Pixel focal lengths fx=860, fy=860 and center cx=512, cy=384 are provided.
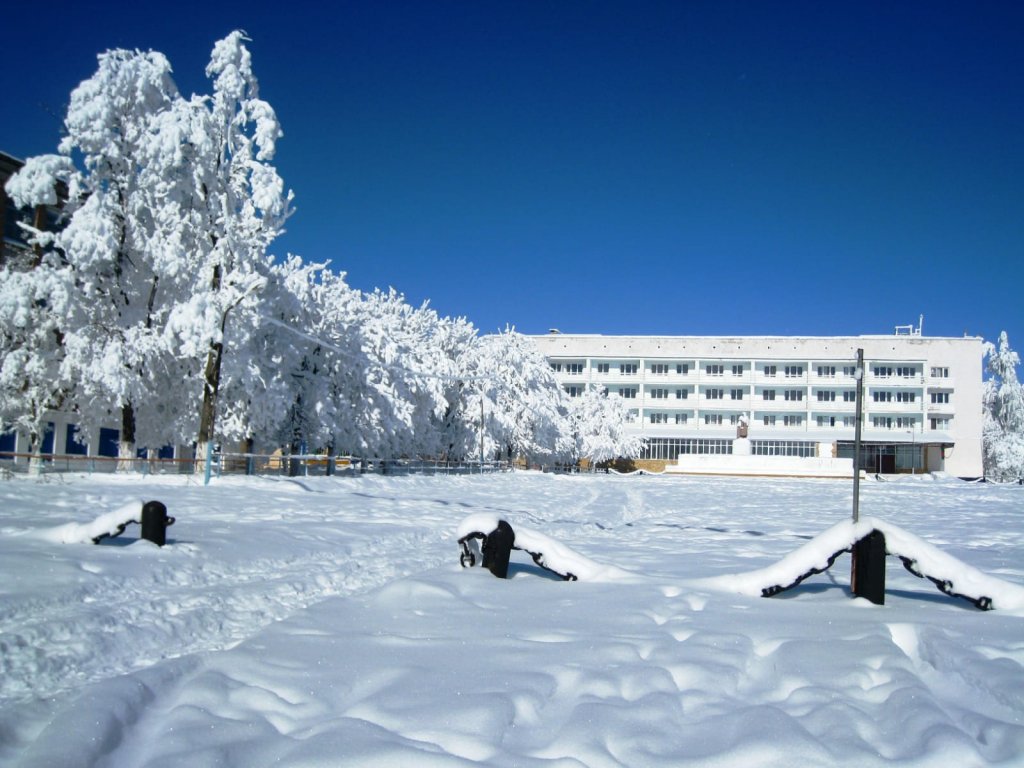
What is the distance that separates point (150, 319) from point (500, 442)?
109ft

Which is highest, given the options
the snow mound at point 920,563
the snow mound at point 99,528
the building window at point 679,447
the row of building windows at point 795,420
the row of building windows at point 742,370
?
the row of building windows at point 742,370

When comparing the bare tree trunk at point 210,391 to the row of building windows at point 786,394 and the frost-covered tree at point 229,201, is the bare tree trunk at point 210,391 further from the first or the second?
the row of building windows at point 786,394

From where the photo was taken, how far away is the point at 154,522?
9453 millimetres

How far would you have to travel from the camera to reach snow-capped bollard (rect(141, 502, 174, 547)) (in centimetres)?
943

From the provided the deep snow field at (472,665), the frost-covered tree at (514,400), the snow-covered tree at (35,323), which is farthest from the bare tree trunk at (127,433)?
the frost-covered tree at (514,400)

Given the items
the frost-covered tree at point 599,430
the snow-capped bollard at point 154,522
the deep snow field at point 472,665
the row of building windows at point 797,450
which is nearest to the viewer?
the deep snow field at point 472,665

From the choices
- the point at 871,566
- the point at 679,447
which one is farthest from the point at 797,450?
the point at 871,566

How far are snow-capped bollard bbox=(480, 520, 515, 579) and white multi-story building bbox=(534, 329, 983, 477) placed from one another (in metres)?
91.0

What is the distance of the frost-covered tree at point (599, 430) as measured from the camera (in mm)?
80312

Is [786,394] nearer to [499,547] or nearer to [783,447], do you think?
[783,447]

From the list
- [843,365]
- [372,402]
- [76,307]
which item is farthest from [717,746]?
[843,365]

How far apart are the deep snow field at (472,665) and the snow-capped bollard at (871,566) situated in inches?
6.8

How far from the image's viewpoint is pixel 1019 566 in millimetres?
10477

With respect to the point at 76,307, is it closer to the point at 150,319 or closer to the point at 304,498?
the point at 150,319
